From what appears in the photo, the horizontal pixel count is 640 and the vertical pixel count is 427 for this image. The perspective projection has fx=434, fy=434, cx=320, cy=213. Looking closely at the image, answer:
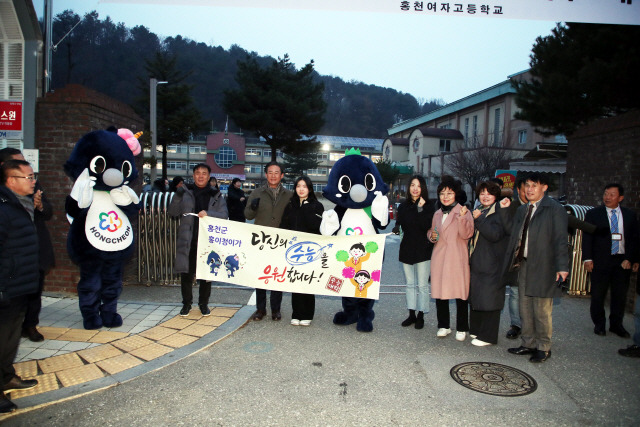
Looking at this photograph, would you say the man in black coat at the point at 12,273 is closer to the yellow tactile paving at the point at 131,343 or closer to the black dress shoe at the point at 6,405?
the black dress shoe at the point at 6,405

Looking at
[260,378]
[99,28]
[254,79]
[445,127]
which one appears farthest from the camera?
[99,28]

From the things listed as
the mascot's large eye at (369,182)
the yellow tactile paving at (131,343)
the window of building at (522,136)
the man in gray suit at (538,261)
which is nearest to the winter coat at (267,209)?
the mascot's large eye at (369,182)

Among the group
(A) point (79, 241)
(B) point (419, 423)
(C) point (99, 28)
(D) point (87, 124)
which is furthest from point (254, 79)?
(C) point (99, 28)

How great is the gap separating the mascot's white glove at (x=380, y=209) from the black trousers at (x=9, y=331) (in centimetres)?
357

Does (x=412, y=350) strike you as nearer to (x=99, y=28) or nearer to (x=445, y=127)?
(x=445, y=127)

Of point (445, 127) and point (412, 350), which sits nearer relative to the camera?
point (412, 350)

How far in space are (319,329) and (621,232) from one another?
3901 millimetres

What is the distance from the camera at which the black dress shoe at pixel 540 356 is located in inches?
174

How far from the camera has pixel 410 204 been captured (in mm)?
5348

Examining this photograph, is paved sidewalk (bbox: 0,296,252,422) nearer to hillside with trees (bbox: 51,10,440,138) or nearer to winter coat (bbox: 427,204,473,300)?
winter coat (bbox: 427,204,473,300)

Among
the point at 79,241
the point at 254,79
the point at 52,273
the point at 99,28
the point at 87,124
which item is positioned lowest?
the point at 52,273

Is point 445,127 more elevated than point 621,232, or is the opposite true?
point 445,127

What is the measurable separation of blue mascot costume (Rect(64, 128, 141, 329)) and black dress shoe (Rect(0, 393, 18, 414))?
5.47 feet

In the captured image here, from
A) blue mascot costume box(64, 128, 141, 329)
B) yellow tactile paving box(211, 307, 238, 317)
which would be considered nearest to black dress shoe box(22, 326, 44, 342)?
blue mascot costume box(64, 128, 141, 329)
